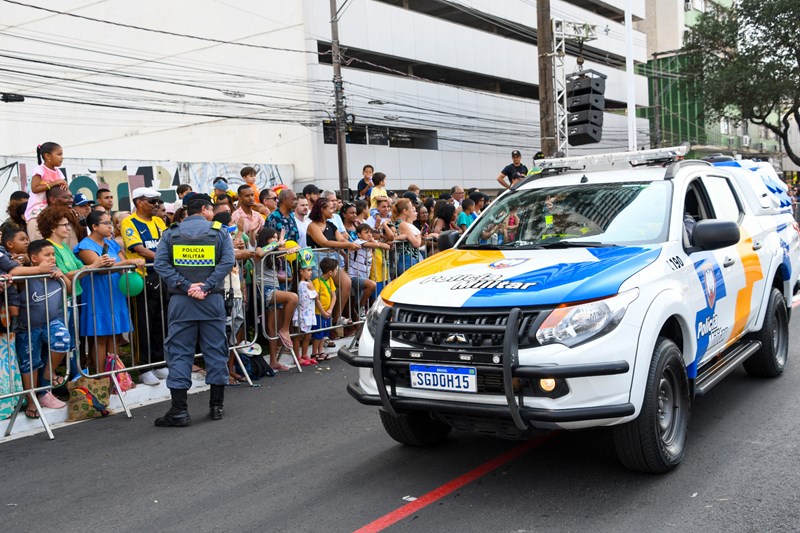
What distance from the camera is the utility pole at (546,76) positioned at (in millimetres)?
15641

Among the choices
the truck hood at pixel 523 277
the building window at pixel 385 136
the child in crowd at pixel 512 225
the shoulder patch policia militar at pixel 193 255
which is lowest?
the truck hood at pixel 523 277

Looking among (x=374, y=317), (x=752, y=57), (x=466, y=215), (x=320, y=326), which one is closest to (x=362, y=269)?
(x=320, y=326)

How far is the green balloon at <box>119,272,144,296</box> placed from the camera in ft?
24.6

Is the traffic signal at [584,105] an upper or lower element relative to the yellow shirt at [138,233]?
upper

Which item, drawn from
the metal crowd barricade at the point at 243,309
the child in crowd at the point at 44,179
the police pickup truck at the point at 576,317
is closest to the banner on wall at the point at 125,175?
the child in crowd at the point at 44,179

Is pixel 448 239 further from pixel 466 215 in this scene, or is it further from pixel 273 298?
pixel 466 215

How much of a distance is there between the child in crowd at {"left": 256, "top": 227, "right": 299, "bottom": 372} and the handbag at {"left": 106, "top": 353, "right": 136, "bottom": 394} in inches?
65.9

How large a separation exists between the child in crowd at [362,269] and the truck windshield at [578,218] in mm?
4071

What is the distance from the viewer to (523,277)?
14.8 ft

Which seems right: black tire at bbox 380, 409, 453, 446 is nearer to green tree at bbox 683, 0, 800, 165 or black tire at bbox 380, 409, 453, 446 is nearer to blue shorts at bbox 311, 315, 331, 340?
blue shorts at bbox 311, 315, 331, 340

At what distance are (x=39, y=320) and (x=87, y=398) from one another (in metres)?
0.87

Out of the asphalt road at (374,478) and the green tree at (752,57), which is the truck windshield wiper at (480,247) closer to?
the asphalt road at (374,478)

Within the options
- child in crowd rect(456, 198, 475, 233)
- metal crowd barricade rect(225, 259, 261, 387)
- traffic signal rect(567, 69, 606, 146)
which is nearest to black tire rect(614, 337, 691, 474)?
metal crowd barricade rect(225, 259, 261, 387)

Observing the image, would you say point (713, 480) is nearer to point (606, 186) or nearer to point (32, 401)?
point (606, 186)
